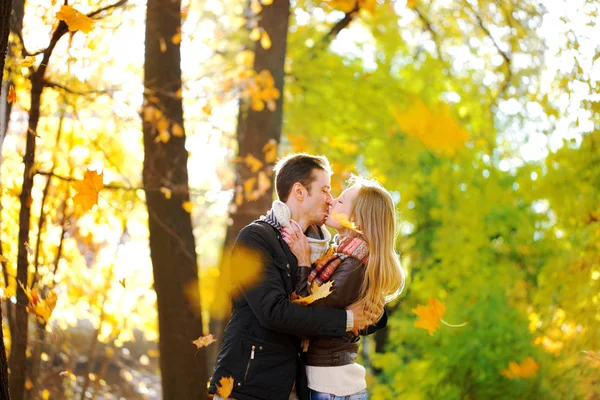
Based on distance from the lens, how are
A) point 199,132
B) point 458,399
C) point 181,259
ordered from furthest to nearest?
point 199,132 < point 458,399 < point 181,259

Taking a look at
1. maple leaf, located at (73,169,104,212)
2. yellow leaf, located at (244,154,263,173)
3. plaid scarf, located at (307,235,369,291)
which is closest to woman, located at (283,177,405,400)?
plaid scarf, located at (307,235,369,291)

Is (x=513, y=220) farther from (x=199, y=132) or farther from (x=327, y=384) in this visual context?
(x=327, y=384)

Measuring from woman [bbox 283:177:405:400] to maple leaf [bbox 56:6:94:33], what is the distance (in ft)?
4.56

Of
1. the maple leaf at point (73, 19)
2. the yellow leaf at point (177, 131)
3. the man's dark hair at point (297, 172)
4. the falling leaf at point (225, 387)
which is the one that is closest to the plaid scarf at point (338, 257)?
the man's dark hair at point (297, 172)

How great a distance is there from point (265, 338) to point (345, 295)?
35cm

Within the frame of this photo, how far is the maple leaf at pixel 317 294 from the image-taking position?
2.96m

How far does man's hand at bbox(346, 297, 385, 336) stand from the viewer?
3.05 meters

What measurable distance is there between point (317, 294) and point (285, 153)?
184 inches

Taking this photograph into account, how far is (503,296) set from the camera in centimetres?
841

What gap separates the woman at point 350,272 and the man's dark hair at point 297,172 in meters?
0.17

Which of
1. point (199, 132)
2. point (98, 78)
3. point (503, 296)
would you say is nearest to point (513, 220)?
point (503, 296)

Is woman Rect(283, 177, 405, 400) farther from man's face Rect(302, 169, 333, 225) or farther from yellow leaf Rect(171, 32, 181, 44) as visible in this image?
yellow leaf Rect(171, 32, 181, 44)

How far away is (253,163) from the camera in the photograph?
6.36m

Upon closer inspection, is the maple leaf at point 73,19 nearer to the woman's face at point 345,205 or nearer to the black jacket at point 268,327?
the black jacket at point 268,327
